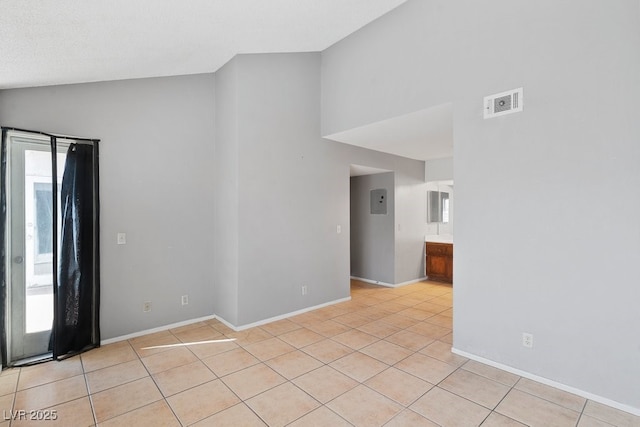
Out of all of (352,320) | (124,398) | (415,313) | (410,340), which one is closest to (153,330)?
(124,398)

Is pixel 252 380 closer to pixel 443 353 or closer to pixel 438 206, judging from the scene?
pixel 443 353

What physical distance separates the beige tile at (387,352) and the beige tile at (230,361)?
3.70ft

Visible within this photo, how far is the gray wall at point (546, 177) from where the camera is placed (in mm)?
2148

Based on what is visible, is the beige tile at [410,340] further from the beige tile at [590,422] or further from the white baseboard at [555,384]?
the beige tile at [590,422]

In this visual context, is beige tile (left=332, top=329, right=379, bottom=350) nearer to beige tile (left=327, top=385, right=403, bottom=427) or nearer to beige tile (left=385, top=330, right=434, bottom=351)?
beige tile (left=385, top=330, right=434, bottom=351)

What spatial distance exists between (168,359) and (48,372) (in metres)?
0.96

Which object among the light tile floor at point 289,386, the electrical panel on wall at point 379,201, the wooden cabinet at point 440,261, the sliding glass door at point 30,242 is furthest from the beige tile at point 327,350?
the wooden cabinet at point 440,261

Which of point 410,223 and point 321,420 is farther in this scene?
Result: point 410,223

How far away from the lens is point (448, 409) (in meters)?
2.18

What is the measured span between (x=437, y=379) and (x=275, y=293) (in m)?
2.14

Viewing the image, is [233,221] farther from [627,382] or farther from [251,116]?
[627,382]

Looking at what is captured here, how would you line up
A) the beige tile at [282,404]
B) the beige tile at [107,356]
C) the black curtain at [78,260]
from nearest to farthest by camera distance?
the beige tile at [282,404]
the beige tile at [107,356]
the black curtain at [78,260]

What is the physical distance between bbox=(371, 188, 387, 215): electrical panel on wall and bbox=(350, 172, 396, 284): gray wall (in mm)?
66

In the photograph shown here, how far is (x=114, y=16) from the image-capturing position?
2.14m
